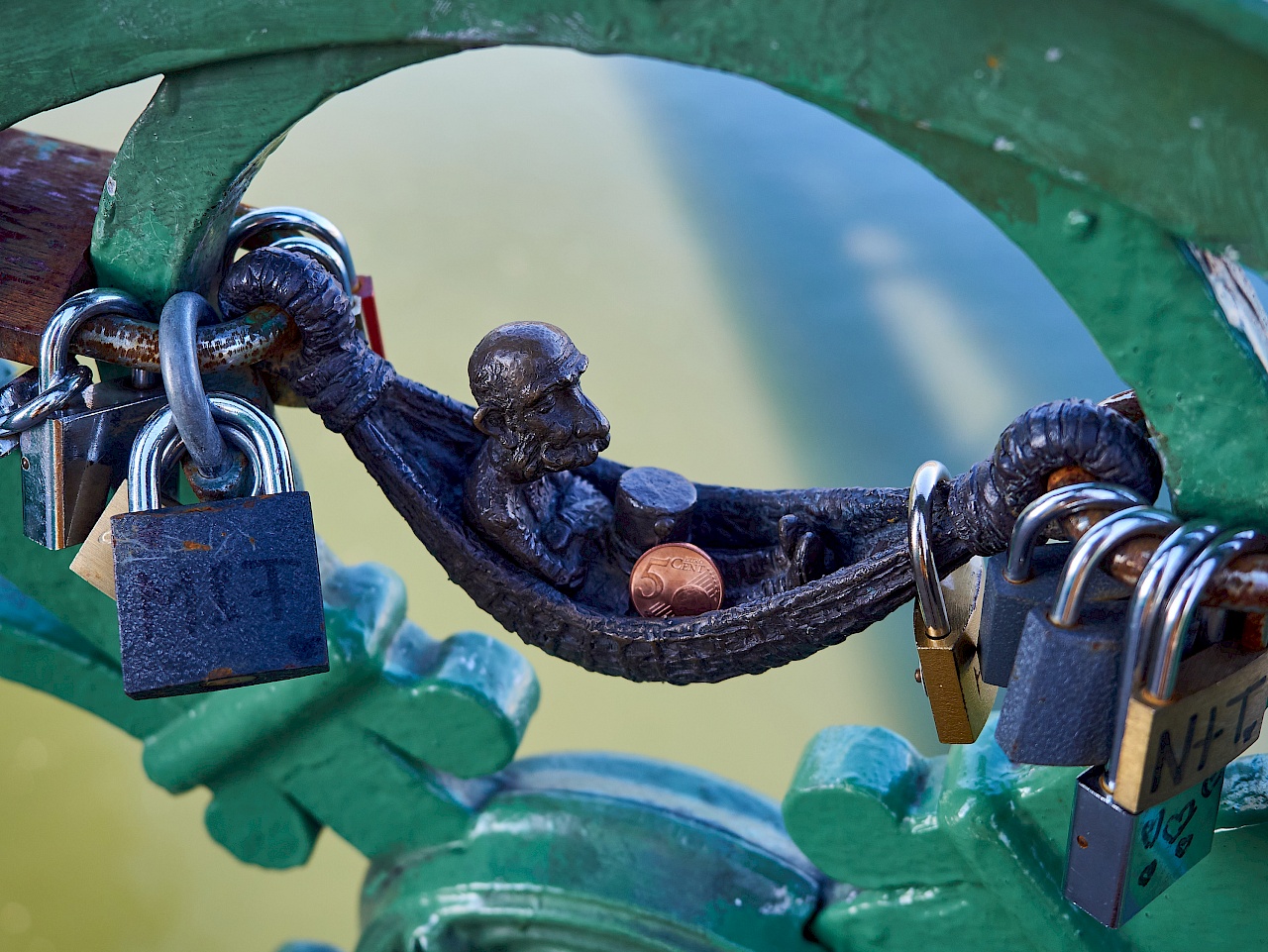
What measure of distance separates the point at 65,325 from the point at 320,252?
0.18m

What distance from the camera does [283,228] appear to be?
0.97 meters

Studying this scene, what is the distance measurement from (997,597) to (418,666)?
0.60 m

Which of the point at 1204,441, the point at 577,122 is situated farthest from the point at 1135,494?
the point at 577,122

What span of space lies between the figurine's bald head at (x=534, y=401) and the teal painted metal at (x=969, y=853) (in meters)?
0.38

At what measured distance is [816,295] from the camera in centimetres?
262

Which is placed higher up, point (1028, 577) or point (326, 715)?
Result: point (1028, 577)

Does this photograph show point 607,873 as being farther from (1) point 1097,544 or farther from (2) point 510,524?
(1) point 1097,544

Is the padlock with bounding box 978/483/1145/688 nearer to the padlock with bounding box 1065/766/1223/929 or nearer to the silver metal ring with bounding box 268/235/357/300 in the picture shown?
the padlock with bounding box 1065/766/1223/929

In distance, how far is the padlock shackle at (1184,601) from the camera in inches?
27.2

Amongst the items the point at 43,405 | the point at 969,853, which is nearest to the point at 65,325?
the point at 43,405

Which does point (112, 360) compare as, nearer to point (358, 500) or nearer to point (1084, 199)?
point (1084, 199)

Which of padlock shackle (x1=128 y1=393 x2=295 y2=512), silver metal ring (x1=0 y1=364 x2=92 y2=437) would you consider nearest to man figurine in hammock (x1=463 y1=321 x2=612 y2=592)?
padlock shackle (x1=128 y1=393 x2=295 y2=512)

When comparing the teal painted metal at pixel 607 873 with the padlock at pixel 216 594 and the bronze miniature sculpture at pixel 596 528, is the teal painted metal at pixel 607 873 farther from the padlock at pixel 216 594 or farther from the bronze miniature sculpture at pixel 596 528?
the padlock at pixel 216 594

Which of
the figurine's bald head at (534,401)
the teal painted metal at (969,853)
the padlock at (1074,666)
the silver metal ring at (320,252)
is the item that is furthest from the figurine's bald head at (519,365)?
the teal painted metal at (969,853)
